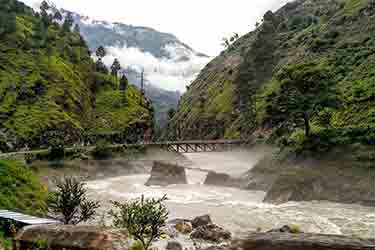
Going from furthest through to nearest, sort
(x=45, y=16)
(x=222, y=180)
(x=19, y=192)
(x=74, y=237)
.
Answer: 1. (x=45, y=16)
2. (x=222, y=180)
3. (x=19, y=192)
4. (x=74, y=237)

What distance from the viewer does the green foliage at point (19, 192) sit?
1455 inches

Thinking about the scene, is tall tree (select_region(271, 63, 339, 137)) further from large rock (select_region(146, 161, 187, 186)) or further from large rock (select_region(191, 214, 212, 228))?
large rock (select_region(191, 214, 212, 228))

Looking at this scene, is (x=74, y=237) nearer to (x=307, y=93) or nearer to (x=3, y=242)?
(x=3, y=242)

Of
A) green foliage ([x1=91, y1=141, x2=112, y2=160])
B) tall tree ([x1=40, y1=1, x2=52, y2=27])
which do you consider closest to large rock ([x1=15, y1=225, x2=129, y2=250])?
green foliage ([x1=91, y1=141, x2=112, y2=160])

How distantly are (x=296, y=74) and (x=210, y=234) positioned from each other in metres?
38.7

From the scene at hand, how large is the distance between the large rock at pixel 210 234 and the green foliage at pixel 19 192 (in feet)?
45.4

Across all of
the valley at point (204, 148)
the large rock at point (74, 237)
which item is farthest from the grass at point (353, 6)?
the large rock at point (74, 237)

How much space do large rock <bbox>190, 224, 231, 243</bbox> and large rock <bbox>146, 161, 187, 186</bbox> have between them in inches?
1515

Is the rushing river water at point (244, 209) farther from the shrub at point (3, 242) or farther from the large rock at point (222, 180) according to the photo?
the shrub at point (3, 242)

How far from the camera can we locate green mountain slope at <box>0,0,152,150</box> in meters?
113

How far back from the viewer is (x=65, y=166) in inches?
3322

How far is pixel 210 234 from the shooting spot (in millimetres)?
35625

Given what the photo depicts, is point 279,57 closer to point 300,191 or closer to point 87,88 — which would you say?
point 87,88

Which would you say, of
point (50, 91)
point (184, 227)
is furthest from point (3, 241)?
point (50, 91)
